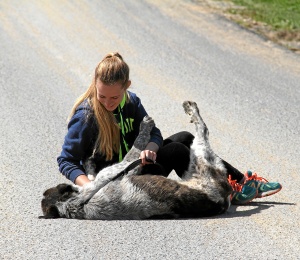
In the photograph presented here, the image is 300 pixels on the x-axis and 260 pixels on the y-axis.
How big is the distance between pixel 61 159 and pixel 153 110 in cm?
310

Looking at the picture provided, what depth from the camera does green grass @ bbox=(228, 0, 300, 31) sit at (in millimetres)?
12688

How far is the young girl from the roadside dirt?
19.5 ft

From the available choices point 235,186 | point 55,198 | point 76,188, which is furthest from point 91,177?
point 235,186

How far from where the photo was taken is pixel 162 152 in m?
5.99

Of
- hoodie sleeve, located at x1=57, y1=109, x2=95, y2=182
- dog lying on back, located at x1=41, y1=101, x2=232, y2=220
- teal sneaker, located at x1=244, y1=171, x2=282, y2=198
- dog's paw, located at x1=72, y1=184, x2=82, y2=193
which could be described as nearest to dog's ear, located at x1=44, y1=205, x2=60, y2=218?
dog lying on back, located at x1=41, y1=101, x2=232, y2=220

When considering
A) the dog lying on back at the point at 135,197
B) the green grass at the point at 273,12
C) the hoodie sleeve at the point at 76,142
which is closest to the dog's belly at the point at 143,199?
the dog lying on back at the point at 135,197

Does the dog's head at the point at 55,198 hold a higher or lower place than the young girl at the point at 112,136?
lower

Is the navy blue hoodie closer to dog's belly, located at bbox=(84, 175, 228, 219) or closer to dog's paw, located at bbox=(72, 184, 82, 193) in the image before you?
dog's paw, located at bbox=(72, 184, 82, 193)

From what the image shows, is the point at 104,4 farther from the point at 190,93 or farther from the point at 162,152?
the point at 162,152

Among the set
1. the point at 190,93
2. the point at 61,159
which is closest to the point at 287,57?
the point at 190,93

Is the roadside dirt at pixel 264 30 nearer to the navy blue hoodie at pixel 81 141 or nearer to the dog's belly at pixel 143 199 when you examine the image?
the navy blue hoodie at pixel 81 141

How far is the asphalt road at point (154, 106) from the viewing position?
5211 mm

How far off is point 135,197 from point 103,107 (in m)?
0.80

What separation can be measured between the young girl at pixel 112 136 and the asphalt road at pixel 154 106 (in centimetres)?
35
